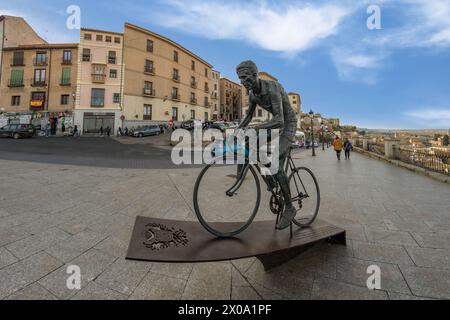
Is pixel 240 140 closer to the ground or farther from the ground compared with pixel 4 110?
closer to the ground

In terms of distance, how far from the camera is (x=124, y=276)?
217 cm

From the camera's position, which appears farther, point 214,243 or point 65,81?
point 65,81

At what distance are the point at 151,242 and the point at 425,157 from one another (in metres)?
13.5

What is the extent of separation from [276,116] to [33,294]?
9.29 ft

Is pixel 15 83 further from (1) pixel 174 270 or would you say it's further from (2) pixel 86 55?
(1) pixel 174 270

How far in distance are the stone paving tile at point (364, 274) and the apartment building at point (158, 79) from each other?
119ft

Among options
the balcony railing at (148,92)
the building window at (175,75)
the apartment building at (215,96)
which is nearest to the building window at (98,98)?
the balcony railing at (148,92)

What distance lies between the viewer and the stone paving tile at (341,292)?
1.92m

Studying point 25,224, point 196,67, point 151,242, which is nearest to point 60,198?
point 25,224

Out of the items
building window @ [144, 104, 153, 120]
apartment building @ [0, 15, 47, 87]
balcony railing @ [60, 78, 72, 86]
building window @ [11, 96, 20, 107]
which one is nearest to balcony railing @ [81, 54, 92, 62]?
balcony railing @ [60, 78, 72, 86]

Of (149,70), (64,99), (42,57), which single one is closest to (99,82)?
(64,99)
